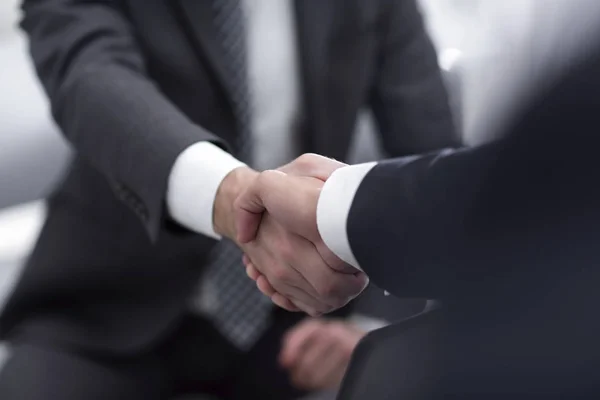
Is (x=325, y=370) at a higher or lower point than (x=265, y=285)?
lower

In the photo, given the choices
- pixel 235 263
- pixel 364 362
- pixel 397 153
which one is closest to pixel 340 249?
pixel 364 362

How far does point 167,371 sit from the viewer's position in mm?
787

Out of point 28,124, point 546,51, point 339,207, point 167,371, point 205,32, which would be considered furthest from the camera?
point 28,124

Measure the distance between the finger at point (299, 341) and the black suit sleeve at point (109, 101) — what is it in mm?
236

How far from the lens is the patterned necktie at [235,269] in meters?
0.70

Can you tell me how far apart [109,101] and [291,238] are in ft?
0.75

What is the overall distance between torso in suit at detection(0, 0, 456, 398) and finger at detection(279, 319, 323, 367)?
0.12m

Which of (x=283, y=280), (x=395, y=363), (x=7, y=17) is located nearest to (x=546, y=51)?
(x=395, y=363)

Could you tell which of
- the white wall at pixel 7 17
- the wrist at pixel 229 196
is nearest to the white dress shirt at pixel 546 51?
the wrist at pixel 229 196

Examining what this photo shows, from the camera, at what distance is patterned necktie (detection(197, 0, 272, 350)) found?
70 cm

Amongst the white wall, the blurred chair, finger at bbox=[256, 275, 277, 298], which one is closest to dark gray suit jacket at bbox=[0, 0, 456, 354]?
finger at bbox=[256, 275, 277, 298]

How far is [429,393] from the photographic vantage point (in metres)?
0.34

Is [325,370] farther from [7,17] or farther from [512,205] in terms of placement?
[7,17]

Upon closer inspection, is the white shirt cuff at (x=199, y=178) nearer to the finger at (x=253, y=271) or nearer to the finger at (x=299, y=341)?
the finger at (x=253, y=271)
